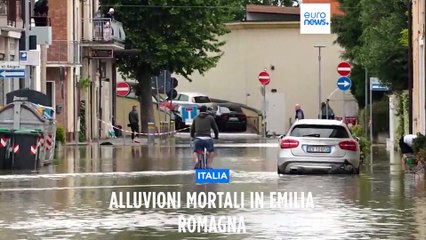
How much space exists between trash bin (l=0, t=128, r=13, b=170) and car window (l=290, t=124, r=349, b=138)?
741 cm

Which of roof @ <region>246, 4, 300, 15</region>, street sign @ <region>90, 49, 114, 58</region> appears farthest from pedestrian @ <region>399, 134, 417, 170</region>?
roof @ <region>246, 4, 300, 15</region>

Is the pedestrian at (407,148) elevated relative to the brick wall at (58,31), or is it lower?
lower

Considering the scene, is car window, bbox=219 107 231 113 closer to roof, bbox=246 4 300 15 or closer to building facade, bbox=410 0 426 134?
roof, bbox=246 4 300 15

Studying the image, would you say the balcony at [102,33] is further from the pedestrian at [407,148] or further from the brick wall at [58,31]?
the pedestrian at [407,148]

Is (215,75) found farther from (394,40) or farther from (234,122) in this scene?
(394,40)

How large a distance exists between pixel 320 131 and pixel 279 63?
49.8 m

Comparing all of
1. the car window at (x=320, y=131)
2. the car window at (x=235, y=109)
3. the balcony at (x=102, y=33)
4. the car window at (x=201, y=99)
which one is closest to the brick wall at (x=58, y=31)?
the balcony at (x=102, y=33)

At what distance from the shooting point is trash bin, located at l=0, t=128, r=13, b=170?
3312cm

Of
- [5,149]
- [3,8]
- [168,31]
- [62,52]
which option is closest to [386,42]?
[3,8]

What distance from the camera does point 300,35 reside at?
78.9 metres

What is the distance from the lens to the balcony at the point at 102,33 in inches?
2494

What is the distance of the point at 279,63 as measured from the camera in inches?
3145

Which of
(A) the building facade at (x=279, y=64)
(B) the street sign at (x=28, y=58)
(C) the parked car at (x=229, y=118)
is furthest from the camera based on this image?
(A) the building facade at (x=279, y=64)

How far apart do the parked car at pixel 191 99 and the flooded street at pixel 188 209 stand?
A: 35781 mm
